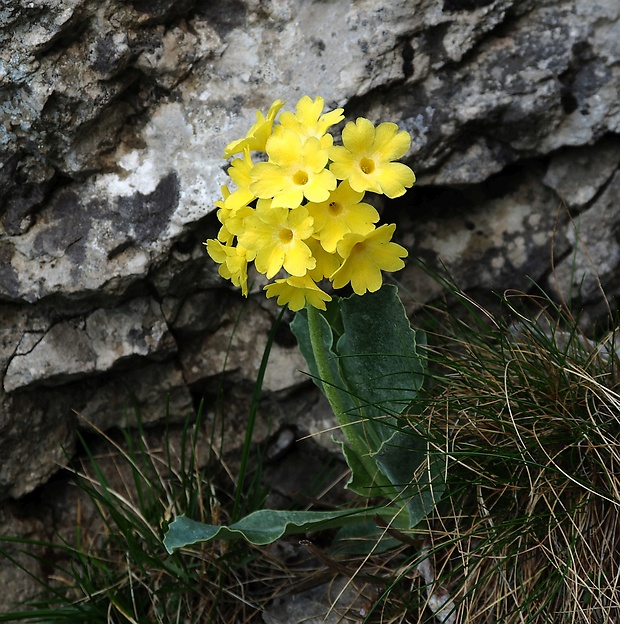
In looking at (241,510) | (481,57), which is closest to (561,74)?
(481,57)

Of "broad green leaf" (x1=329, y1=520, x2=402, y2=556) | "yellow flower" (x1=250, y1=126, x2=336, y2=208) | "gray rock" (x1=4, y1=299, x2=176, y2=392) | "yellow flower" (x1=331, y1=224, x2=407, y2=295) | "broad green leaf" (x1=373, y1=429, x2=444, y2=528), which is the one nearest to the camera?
"yellow flower" (x1=250, y1=126, x2=336, y2=208)

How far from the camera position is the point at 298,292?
138cm

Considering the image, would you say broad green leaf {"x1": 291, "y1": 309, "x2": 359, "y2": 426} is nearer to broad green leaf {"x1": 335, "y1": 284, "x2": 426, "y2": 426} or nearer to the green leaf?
broad green leaf {"x1": 335, "y1": 284, "x2": 426, "y2": 426}

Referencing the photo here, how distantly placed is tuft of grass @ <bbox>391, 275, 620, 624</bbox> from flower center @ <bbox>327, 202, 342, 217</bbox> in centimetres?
42

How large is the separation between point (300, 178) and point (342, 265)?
165mm

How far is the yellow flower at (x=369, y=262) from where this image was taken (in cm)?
138

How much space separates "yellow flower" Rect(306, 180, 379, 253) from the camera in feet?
4.32

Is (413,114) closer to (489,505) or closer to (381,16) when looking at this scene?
(381,16)

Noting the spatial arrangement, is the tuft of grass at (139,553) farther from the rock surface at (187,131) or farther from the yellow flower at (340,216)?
the yellow flower at (340,216)

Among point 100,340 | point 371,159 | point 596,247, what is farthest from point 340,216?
point 596,247

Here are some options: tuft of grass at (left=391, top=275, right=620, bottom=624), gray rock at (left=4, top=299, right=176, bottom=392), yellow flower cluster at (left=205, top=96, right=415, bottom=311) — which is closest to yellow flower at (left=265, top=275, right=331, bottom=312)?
yellow flower cluster at (left=205, top=96, right=415, bottom=311)

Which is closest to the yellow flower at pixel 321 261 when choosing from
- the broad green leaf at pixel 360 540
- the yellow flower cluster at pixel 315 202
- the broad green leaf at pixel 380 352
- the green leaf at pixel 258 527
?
the yellow flower cluster at pixel 315 202

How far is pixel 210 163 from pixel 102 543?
994mm

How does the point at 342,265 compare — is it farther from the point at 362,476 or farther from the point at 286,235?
the point at 362,476
